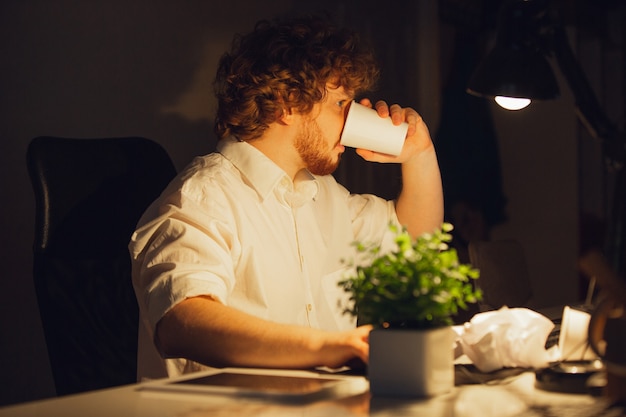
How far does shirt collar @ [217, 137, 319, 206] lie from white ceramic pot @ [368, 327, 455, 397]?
0.79 meters

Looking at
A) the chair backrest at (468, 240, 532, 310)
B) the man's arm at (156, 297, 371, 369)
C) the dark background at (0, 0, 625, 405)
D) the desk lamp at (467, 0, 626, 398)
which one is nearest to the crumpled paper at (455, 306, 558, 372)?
the man's arm at (156, 297, 371, 369)

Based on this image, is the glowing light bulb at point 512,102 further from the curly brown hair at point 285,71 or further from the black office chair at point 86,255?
the black office chair at point 86,255

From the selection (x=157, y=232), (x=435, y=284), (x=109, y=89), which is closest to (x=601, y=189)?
(x=109, y=89)

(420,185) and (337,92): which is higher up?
(337,92)

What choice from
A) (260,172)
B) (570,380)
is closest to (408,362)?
(570,380)

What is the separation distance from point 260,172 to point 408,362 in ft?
2.76

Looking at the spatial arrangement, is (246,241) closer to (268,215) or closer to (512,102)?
(268,215)

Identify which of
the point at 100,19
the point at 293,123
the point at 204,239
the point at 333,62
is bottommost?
the point at 204,239

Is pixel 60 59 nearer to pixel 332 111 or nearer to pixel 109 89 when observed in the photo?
pixel 109 89

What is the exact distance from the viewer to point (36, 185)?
1852 millimetres

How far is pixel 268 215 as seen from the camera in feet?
6.06

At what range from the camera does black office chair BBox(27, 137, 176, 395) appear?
1831 millimetres

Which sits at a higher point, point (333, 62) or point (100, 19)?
point (100, 19)

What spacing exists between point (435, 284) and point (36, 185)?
3.46ft
